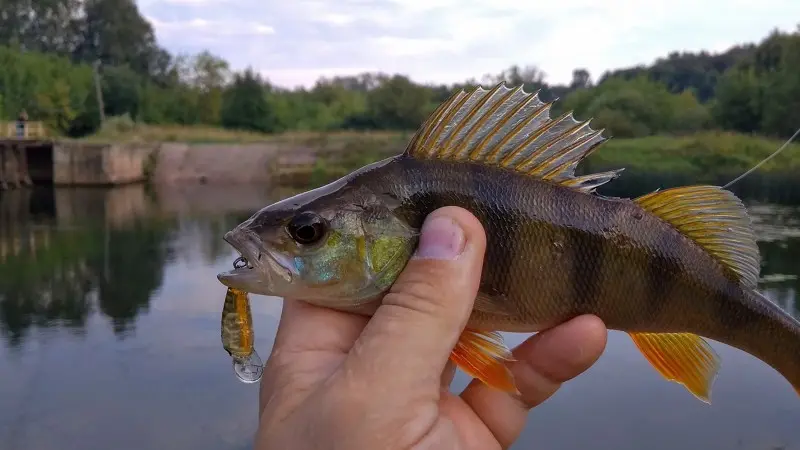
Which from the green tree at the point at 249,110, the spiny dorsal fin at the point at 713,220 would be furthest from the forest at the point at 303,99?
the spiny dorsal fin at the point at 713,220

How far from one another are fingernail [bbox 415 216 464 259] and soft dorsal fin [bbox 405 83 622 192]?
0.93 ft

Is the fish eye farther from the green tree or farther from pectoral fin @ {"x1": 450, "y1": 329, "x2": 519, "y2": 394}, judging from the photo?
the green tree

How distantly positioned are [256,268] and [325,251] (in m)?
0.21

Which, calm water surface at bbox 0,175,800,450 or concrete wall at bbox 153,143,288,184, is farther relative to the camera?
concrete wall at bbox 153,143,288,184

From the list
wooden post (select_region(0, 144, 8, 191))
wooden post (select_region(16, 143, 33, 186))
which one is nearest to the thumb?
wooden post (select_region(16, 143, 33, 186))

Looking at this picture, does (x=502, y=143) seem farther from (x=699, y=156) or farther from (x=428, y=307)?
(x=699, y=156)

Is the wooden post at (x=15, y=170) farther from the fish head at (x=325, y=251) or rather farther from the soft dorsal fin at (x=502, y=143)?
the soft dorsal fin at (x=502, y=143)

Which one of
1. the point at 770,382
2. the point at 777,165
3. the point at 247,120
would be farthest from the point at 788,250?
the point at 247,120

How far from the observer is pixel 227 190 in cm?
3070

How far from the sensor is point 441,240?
196cm

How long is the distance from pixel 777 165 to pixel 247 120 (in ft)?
108

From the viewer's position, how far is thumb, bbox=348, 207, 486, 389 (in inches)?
72.4

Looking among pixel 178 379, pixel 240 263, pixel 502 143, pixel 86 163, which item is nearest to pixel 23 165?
pixel 86 163

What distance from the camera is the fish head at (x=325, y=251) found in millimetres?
2023
